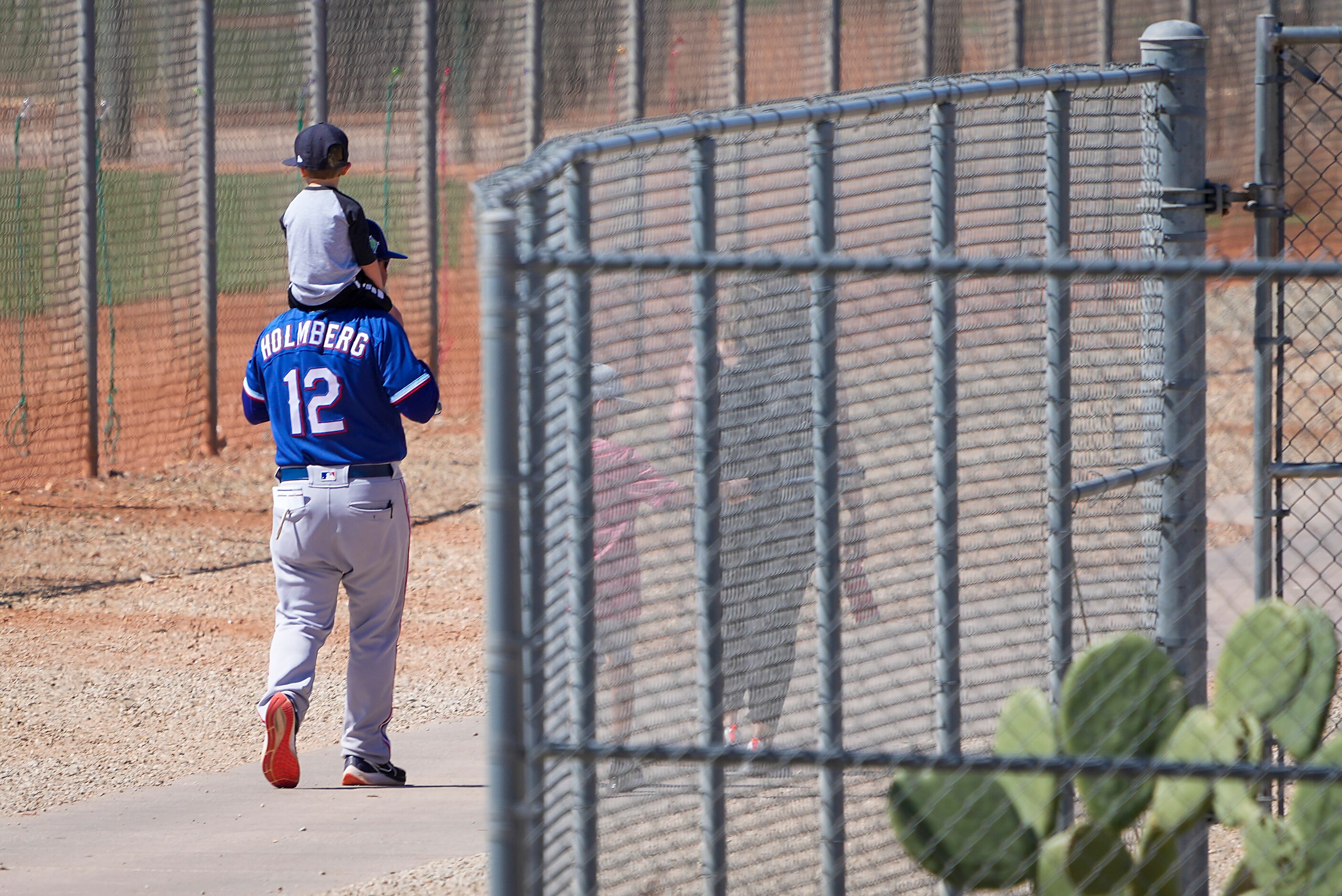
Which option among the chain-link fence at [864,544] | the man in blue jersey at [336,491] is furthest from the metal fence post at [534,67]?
the chain-link fence at [864,544]

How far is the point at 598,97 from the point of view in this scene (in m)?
13.0

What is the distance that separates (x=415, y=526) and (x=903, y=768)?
7126mm

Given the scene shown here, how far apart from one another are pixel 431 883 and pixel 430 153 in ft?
28.4

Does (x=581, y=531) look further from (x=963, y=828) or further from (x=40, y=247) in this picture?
(x=40, y=247)

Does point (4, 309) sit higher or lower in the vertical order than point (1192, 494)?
higher

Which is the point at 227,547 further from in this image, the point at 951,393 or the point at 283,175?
the point at 951,393

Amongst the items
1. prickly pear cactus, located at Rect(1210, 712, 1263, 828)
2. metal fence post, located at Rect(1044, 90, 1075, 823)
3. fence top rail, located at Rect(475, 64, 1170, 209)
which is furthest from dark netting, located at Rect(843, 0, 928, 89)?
prickly pear cactus, located at Rect(1210, 712, 1263, 828)

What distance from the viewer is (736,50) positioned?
42.9 ft

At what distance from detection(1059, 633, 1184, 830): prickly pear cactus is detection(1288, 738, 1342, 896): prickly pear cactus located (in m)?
0.31

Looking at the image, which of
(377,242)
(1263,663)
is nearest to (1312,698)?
(1263,663)

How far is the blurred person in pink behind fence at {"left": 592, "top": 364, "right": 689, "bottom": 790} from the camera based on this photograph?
346cm

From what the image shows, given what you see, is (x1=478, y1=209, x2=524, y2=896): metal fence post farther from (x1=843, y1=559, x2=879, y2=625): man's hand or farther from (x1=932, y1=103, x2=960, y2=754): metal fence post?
(x1=843, y1=559, x2=879, y2=625): man's hand

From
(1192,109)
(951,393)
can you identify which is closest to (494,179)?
(951,393)

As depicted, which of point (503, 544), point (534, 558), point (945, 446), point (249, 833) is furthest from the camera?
point (249, 833)
